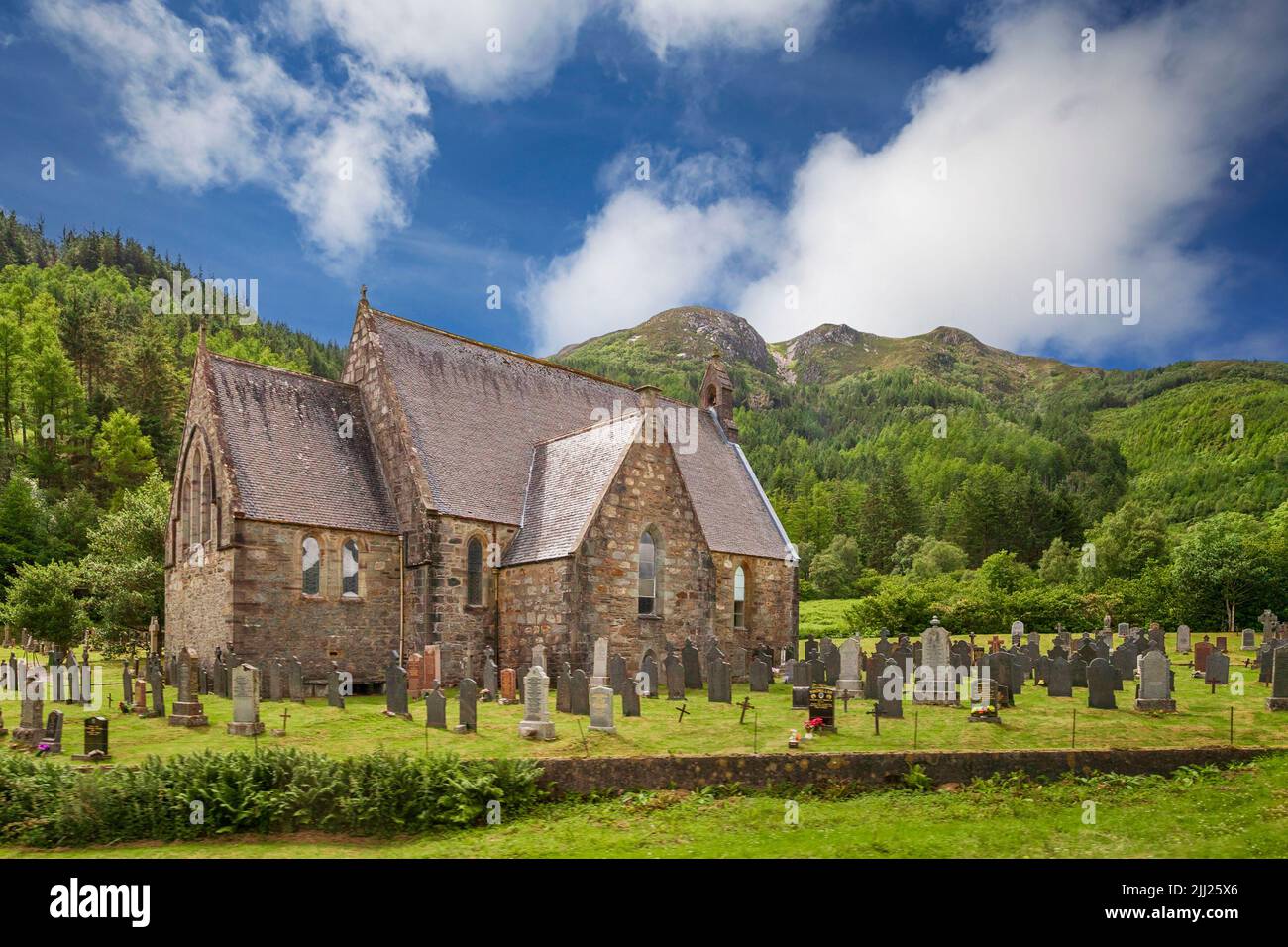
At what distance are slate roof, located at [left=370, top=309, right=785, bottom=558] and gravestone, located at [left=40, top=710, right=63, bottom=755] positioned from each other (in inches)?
440

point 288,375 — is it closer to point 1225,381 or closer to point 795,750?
point 795,750

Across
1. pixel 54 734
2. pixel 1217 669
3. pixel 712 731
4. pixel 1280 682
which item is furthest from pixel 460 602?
pixel 1217 669

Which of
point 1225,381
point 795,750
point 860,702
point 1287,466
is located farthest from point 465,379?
point 1225,381

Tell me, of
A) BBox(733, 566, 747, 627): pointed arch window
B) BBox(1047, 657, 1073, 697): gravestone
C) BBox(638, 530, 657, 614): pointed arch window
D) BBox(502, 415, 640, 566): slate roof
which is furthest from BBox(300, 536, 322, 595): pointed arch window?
BBox(1047, 657, 1073, 697): gravestone

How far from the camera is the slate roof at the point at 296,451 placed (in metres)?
24.6

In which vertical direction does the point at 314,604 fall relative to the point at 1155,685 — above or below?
above

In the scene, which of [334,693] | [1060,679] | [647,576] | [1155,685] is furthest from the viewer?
[647,576]

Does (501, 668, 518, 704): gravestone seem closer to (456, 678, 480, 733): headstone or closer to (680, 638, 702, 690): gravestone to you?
(456, 678, 480, 733): headstone

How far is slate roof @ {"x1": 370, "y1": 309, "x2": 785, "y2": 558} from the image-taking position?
2738 cm

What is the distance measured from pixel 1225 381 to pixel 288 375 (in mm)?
189231

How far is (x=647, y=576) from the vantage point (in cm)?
2647

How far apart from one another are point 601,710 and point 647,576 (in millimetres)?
9192

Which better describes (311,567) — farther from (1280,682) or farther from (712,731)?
(1280,682)

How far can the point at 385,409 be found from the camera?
91.7ft
